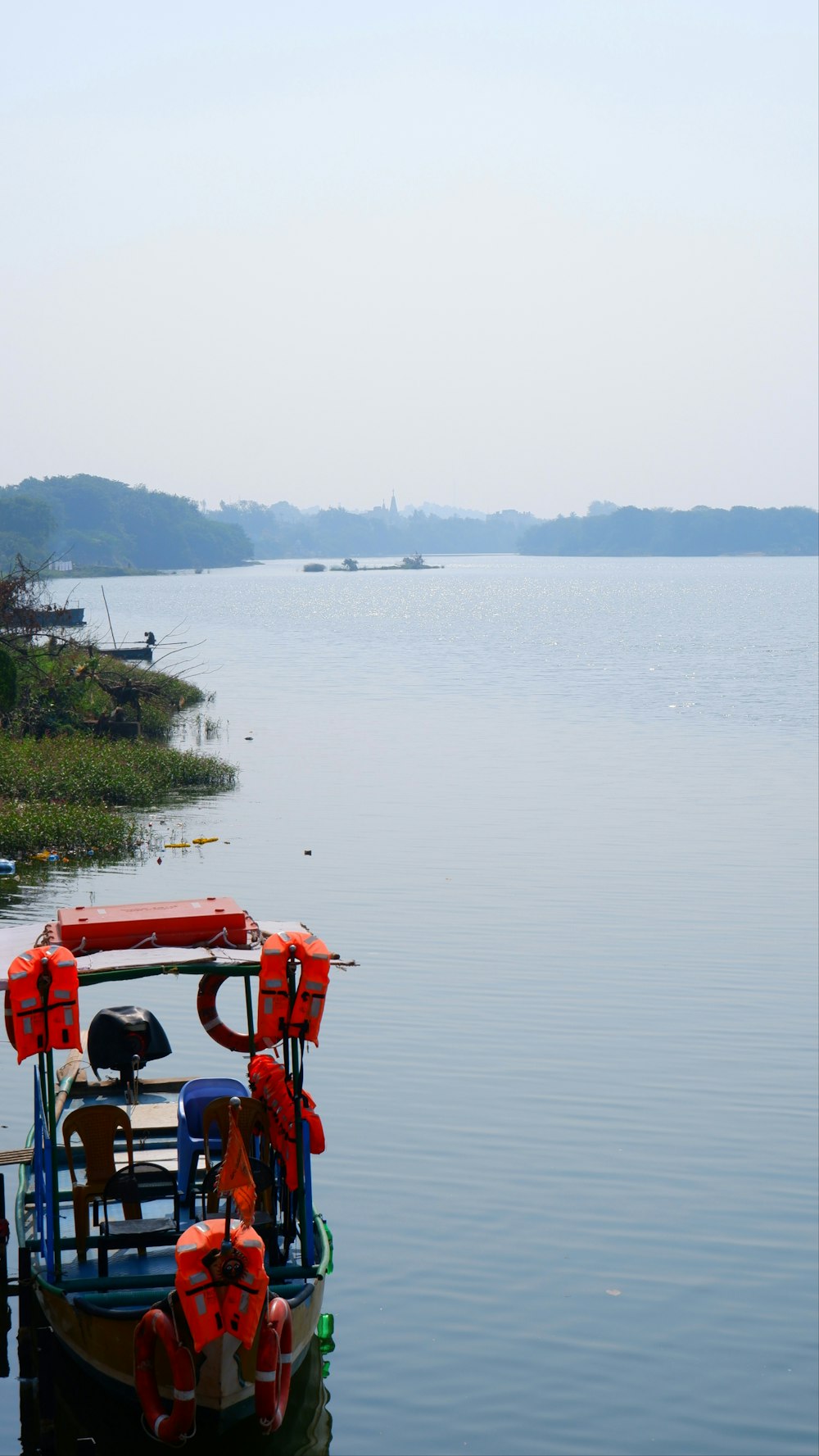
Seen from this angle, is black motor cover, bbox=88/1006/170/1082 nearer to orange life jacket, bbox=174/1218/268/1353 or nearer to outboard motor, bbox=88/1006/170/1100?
outboard motor, bbox=88/1006/170/1100

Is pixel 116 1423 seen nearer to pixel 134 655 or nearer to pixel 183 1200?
pixel 183 1200

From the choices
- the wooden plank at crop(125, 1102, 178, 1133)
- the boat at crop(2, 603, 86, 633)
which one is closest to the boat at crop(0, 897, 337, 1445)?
the wooden plank at crop(125, 1102, 178, 1133)

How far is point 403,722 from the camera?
6019 centimetres

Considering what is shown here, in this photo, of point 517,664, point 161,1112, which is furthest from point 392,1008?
point 517,664

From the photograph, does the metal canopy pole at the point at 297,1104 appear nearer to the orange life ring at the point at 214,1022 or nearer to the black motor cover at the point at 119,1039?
the orange life ring at the point at 214,1022

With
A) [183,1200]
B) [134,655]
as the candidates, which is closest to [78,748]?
[183,1200]

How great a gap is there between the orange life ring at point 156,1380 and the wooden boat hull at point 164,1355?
86mm

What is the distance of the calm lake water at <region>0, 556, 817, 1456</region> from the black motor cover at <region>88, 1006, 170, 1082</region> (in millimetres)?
1632

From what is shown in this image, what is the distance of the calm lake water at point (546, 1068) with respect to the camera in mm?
13617

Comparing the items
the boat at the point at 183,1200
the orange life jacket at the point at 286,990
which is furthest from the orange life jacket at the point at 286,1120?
the orange life jacket at the point at 286,990

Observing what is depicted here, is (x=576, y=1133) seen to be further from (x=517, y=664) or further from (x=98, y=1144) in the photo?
(x=517, y=664)

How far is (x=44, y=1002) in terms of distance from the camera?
12406 millimetres

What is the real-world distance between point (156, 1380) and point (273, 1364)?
0.86m

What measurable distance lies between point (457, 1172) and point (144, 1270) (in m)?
5.51
